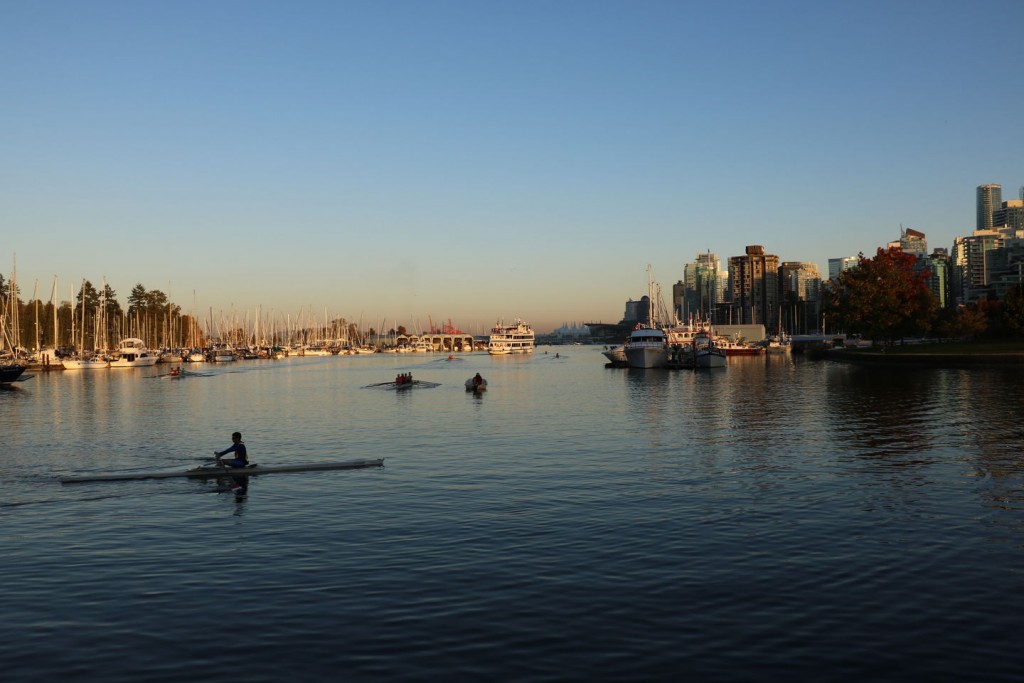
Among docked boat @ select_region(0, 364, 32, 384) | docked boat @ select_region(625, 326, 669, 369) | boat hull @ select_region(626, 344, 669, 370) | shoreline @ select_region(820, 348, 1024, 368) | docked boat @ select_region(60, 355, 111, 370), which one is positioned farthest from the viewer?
docked boat @ select_region(60, 355, 111, 370)

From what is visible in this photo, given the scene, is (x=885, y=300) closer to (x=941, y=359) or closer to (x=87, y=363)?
(x=941, y=359)

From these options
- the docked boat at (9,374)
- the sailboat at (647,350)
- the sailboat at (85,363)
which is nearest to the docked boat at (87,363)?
the sailboat at (85,363)

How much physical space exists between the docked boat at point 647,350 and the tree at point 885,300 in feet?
129

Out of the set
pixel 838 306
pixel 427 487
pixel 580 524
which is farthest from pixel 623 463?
pixel 838 306

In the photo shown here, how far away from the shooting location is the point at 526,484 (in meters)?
33.3

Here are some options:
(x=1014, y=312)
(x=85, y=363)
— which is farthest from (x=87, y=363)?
(x=1014, y=312)

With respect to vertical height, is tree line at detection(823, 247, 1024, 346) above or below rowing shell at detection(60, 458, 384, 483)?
above

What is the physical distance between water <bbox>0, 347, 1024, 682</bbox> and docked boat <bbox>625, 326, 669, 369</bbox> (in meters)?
102

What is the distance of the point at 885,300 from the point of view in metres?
154

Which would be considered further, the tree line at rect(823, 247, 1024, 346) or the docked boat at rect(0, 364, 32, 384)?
the tree line at rect(823, 247, 1024, 346)

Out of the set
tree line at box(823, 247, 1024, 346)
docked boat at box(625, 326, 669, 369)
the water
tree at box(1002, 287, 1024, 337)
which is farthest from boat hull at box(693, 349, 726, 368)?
the water

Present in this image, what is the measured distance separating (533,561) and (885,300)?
500 feet

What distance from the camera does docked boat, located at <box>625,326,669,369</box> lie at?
152 m

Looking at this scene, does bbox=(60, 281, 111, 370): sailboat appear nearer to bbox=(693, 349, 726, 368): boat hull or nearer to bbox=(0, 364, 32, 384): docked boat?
bbox=(0, 364, 32, 384): docked boat
